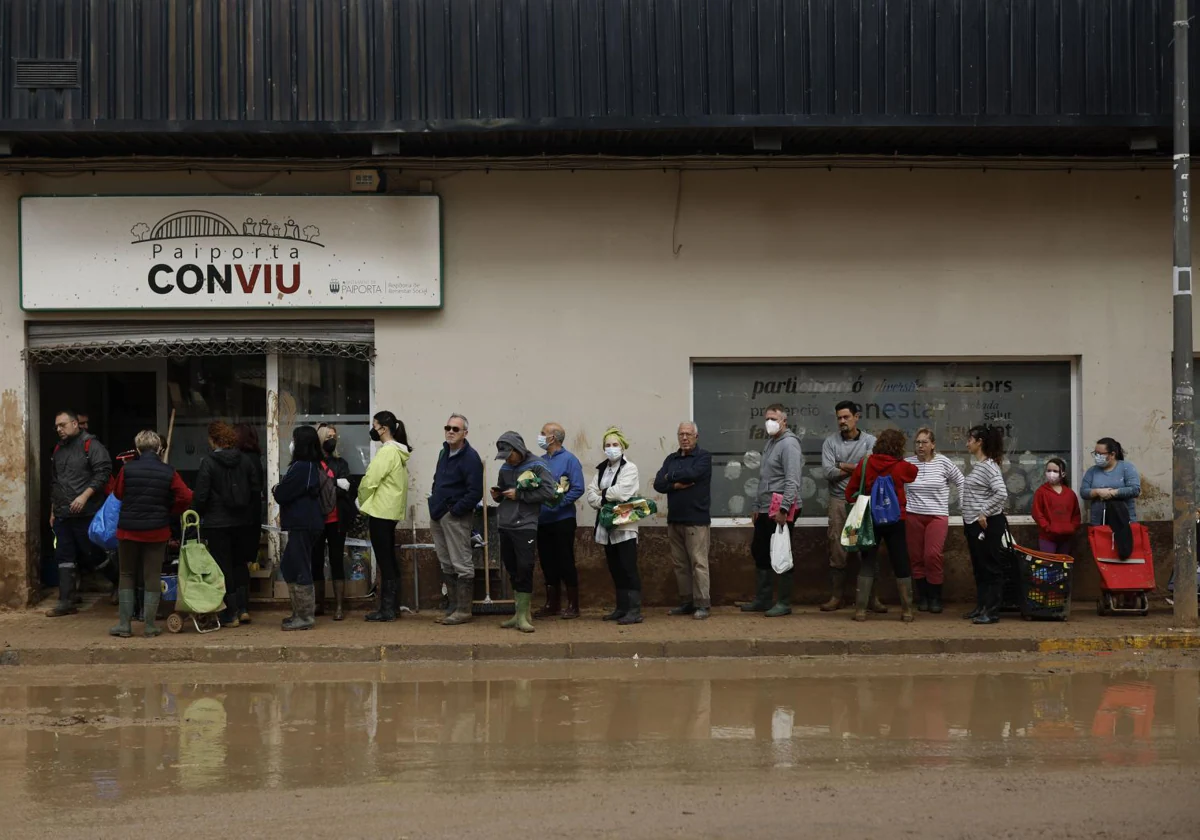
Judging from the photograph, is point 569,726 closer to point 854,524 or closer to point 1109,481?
point 854,524

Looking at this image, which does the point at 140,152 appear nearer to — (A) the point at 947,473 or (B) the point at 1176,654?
(A) the point at 947,473

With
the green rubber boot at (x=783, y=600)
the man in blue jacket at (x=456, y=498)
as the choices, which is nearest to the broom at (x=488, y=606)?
the man in blue jacket at (x=456, y=498)

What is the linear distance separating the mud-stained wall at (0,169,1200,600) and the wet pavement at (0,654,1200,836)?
297 centimetres

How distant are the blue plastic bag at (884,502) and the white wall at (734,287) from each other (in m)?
1.69

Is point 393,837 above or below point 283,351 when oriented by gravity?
below

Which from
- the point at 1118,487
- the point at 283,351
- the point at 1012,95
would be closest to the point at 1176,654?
the point at 1118,487

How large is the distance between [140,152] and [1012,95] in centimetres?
806

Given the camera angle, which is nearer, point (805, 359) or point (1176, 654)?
point (1176, 654)

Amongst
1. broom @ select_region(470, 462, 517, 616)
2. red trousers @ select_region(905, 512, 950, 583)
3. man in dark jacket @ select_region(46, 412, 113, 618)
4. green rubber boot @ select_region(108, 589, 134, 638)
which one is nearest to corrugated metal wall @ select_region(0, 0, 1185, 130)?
man in dark jacket @ select_region(46, 412, 113, 618)

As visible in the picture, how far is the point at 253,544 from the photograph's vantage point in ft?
37.6

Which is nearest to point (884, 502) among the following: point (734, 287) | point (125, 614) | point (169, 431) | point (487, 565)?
point (734, 287)

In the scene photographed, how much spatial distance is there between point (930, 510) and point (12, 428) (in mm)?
8555

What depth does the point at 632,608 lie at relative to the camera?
1138 centimetres

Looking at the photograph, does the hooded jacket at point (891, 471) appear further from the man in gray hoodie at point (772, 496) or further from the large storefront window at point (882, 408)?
the large storefront window at point (882, 408)
